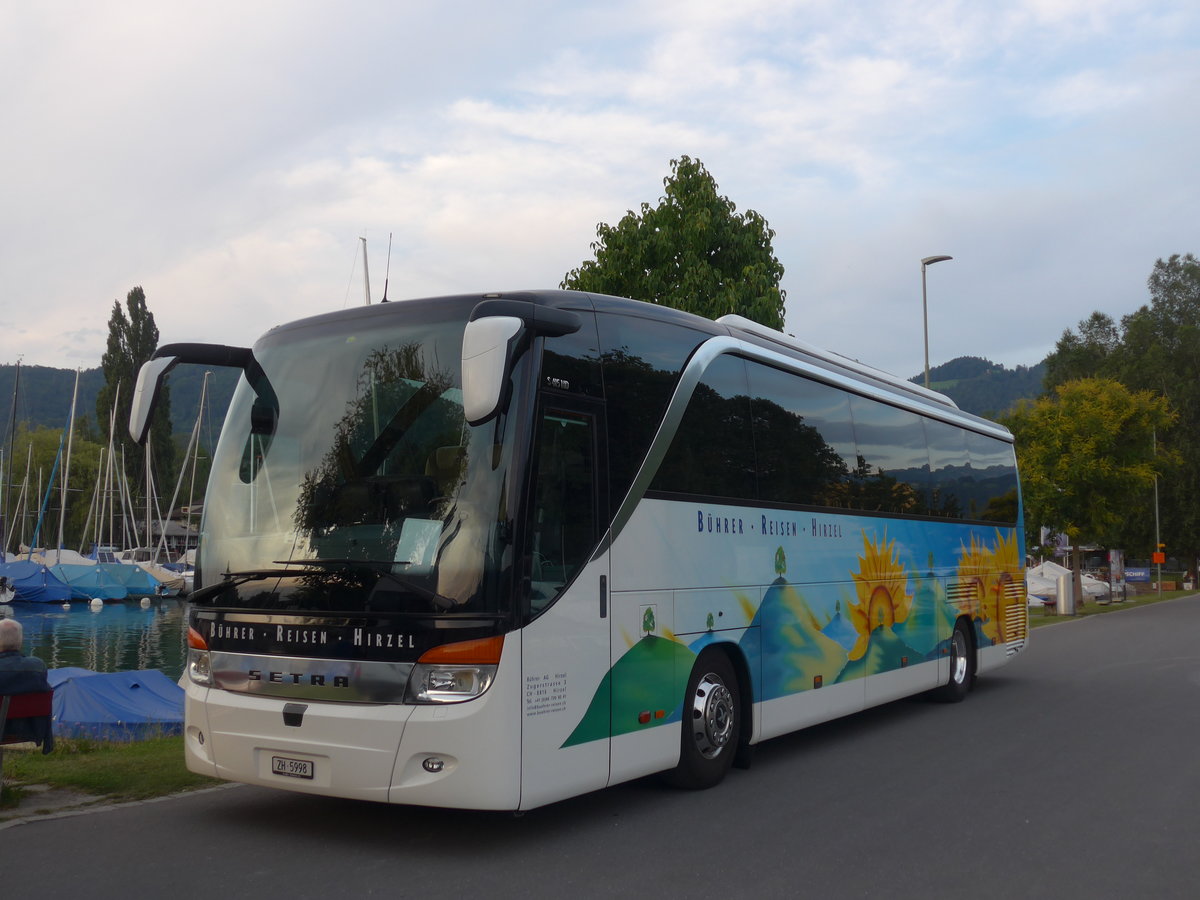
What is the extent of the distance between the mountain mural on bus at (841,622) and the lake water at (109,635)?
16.7 m

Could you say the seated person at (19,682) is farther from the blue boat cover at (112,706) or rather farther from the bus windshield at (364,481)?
the blue boat cover at (112,706)

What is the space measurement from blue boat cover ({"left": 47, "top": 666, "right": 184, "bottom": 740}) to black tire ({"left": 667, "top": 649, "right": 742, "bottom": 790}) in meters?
7.82

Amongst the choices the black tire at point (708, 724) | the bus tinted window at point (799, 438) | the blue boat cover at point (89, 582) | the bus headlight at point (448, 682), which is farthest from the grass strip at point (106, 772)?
the blue boat cover at point (89, 582)

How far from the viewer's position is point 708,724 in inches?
346

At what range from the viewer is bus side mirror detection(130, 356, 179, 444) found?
7.37 m

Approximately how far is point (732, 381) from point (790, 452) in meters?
1.24

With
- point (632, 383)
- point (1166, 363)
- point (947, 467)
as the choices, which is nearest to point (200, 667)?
point (632, 383)

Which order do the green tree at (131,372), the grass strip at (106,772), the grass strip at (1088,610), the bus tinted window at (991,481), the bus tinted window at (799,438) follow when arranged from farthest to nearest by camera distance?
the green tree at (131,372), the grass strip at (1088,610), the bus tinted window at (991,481), the bus tinted window at (799,438), the grass strip at (106,772)

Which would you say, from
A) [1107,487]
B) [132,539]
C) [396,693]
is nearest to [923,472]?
[396,693]

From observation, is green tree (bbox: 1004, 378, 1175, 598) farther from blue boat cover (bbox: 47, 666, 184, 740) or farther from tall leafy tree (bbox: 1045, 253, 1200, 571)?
blue boat cover (bbox: 47, 666, 184, 740)

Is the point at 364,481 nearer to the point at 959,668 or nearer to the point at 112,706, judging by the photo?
the point at 112,706

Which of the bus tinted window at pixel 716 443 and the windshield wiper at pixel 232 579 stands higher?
the bus tinted window at pixel 716 443

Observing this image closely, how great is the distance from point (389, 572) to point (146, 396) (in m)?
2.02

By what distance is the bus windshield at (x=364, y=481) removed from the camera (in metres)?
6.75
